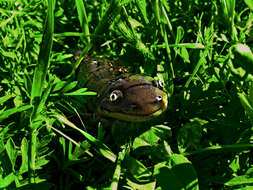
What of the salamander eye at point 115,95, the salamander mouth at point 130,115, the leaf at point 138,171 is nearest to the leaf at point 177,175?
the leaf at point 138,171

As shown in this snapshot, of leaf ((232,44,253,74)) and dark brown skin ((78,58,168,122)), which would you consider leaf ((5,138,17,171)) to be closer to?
dark brown skin ((78,58,168,122))

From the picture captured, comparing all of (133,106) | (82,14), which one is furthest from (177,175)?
(82,14)

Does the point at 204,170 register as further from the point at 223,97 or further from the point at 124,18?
the point at 124,18

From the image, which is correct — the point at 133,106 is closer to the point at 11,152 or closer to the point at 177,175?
the point at 177,175

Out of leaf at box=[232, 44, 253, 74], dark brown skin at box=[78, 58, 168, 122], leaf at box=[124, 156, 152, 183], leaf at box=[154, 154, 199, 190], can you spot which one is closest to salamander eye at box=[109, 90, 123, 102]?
dark brown skin at box=[78, 58, 168, 122]

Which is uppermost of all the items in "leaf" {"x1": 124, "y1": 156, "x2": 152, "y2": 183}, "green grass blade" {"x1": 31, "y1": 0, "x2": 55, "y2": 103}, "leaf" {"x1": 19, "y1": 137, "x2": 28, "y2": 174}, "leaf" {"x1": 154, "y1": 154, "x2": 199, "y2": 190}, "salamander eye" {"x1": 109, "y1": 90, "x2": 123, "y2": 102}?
"green grass blade" {"x1": 31, "y1": 0, "x2": 55, "y2": 103}

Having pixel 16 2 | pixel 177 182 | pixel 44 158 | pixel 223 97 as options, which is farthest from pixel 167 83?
pixel 16 2
